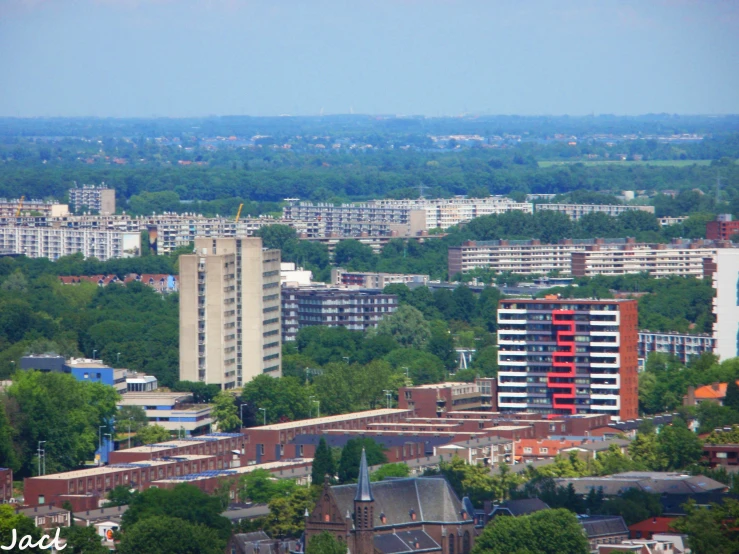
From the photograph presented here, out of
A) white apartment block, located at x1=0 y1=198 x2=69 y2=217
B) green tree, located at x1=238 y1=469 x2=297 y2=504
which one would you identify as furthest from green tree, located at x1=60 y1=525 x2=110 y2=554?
white apartment block, located at x1=0 y1=198 x2=69 y2=217

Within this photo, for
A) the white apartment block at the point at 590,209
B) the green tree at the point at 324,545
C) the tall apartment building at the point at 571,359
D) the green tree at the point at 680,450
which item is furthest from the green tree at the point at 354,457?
the white apartment block at the point at 590,209

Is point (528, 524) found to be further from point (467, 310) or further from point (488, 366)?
point (467, 310)

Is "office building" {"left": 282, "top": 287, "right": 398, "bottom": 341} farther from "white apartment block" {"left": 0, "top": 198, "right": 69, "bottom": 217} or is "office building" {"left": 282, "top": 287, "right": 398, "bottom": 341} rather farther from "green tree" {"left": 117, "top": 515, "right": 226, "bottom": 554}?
"white apartment block" {"left": 0, "top": 198, "right": 69, "bottom": 217}

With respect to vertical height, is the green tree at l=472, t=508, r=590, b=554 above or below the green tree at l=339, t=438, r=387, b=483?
above

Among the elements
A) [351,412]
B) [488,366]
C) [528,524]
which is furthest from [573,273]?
[528,524]

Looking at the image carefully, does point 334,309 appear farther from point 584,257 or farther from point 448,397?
point 584,257

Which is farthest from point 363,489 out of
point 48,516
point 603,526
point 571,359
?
point 571,359
